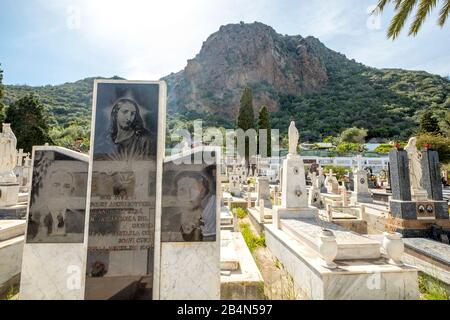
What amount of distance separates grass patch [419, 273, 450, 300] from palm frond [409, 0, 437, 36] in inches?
254

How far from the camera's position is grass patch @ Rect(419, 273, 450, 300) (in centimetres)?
367

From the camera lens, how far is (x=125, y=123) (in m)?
3.27

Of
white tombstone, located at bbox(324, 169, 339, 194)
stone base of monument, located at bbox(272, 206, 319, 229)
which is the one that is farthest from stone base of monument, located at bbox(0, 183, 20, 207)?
white tombstone, located at bbox(324, 169, 339, 194)

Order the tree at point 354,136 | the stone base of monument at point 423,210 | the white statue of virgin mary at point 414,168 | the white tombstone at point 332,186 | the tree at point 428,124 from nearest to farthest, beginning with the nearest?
the stone base of monument at point 423,210
the white statue of virgin mary at point 414,168
the white tombstone at point 332,186
the tree at point 428,124
the tree at point 354,136

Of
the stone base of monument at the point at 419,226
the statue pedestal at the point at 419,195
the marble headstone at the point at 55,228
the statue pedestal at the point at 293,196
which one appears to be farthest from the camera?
the statue pedestal at the point at 419,195

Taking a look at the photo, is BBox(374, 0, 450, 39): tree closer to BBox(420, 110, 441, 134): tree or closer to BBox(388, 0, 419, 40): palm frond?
BBox(388, 0, 419, 40): palm frond

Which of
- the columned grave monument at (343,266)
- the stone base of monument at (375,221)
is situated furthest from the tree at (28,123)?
the stone base of monument at (375,221)

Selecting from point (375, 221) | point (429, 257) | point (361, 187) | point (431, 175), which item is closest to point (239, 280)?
point (429, 257)

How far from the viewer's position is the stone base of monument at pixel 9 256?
390 cm

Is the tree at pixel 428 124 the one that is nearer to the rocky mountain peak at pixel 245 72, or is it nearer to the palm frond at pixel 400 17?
the palm frond at pixel 400 17

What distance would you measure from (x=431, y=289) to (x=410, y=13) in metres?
7.01

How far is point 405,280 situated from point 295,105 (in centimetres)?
8405

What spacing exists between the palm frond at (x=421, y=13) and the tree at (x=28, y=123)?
36038 millimetres

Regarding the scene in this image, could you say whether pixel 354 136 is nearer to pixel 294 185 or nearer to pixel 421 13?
pixel 421 13
